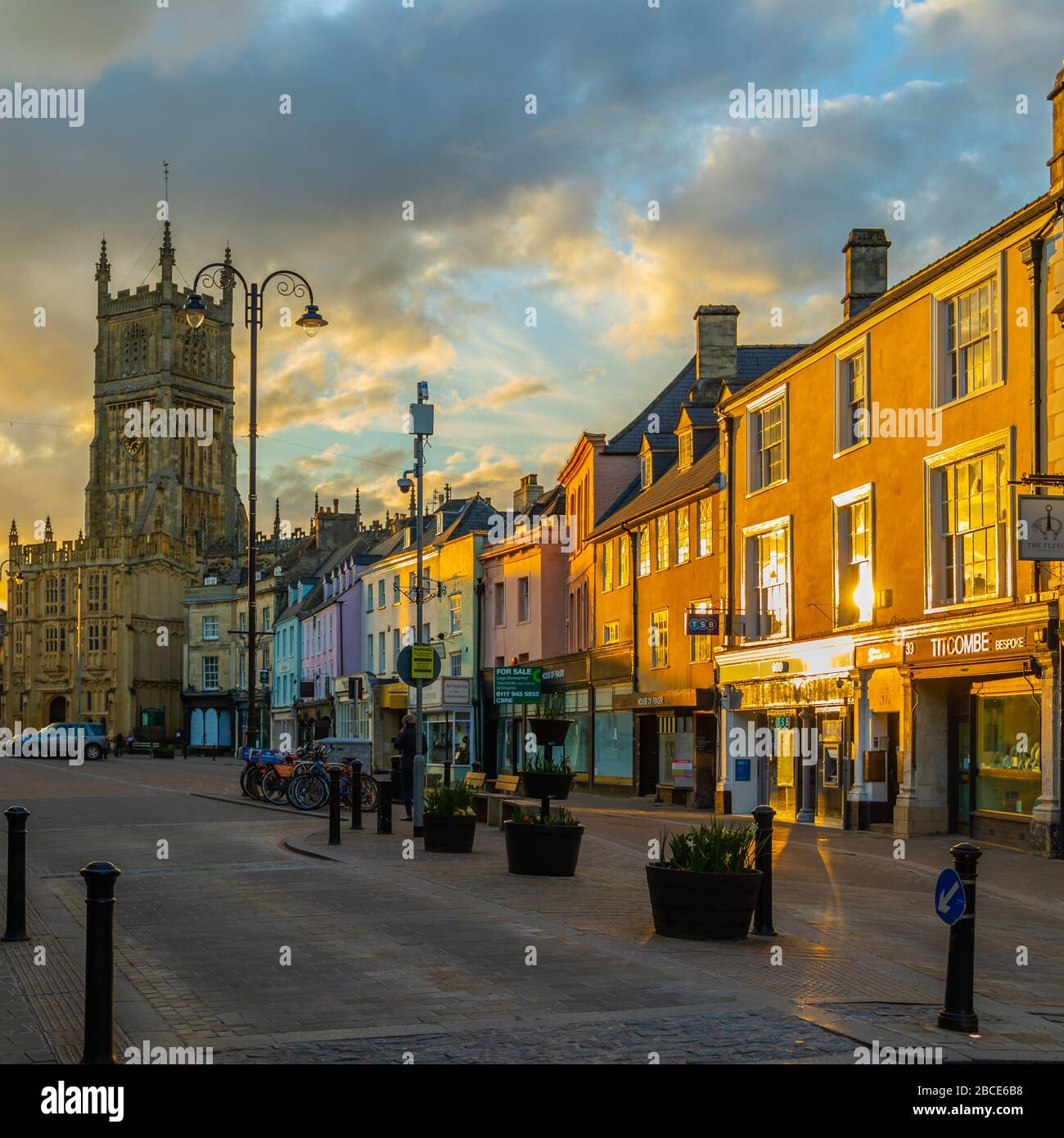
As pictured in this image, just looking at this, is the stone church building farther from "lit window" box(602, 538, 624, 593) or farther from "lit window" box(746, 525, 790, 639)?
"lit window" box(746, 525, 790, 639)

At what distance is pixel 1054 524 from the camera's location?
1880 centimetres

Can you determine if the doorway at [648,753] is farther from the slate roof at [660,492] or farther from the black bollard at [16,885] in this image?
the black bollard at [16,885]

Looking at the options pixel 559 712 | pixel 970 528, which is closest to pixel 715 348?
pixel 559 712

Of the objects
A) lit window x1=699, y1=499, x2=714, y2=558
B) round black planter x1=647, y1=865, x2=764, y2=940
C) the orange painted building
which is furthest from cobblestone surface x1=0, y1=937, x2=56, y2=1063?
lit window x1=699, y1=499, x2=714, y2=558

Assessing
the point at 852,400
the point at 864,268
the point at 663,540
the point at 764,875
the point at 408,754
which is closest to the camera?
the point at 764,875

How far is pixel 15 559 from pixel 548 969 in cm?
11305

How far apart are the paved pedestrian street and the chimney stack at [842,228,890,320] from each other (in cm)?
1323

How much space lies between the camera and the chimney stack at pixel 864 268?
93.8 ft

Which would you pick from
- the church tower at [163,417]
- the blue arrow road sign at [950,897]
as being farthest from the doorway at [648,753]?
the church tower at [163,417]

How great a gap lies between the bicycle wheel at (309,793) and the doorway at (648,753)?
12.7 m

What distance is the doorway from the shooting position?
38.1 meters

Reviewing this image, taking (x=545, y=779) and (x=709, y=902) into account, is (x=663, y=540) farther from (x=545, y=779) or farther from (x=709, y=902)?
(x=709, y=902)

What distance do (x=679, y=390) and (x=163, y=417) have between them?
9309 centimetres

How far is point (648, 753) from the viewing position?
126ft
